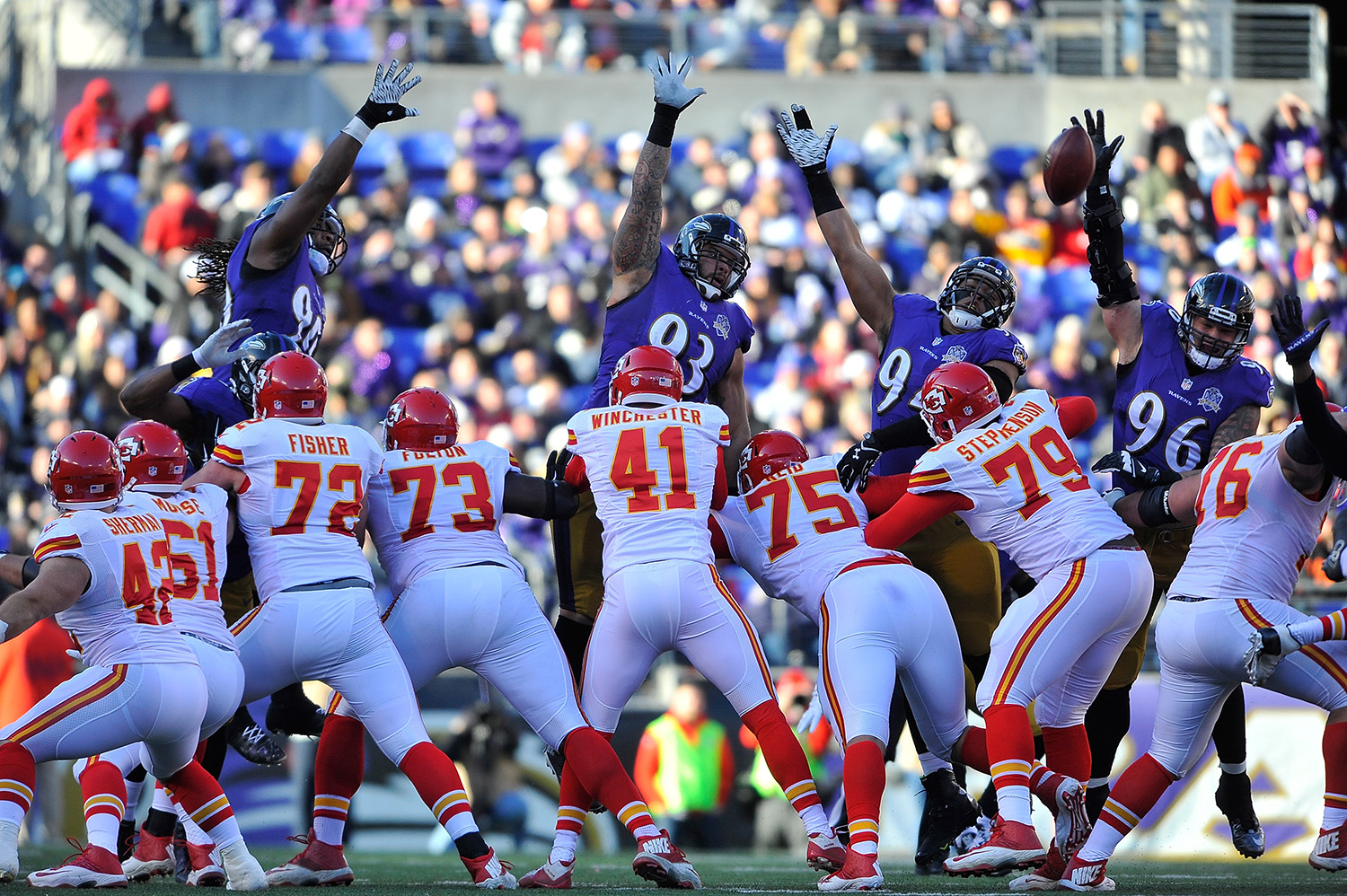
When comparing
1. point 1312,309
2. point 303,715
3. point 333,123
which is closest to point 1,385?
point 333,123

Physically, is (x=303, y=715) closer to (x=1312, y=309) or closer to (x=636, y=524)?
(x=636, y=524)

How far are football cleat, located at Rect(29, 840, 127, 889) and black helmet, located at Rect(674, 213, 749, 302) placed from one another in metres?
3.36

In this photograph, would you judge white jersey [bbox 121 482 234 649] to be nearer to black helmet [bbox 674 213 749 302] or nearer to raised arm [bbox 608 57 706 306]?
raised arm [bbox 608 57 706 306]

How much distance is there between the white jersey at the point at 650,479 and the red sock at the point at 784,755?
0.63 metres

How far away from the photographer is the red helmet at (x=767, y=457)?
259 inches

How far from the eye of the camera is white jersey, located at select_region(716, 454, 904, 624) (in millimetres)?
6340

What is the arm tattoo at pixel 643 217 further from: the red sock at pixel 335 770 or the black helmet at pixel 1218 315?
the black helmet at pixel 1218 315

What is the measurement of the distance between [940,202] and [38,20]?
9.25 meters

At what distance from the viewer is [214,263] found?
8.05m

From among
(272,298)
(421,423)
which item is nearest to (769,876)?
(421,423)

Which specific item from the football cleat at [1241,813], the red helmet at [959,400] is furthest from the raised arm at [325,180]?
the football cleat at [1241,813]

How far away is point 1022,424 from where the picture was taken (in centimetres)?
618

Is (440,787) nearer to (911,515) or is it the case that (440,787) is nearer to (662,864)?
(662,864)

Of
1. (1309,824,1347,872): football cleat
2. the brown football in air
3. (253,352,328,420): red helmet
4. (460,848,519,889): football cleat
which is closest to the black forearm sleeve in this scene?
(1309,824,1347,872): football cleat
